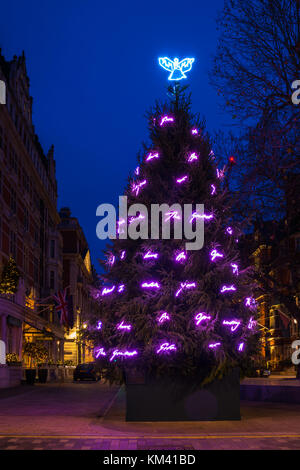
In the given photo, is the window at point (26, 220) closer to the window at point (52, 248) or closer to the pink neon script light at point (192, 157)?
the window at point (52, 248)

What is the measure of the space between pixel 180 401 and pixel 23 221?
36.2 m

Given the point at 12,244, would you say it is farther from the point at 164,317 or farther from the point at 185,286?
the point at 164,317

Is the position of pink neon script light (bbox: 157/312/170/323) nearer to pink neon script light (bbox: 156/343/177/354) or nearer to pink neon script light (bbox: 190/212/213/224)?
pink neon script light (bbox: 156/343/177/354)

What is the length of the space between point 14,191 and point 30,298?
10.8 metres

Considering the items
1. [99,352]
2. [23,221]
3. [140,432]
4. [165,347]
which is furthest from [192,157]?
[23,221]

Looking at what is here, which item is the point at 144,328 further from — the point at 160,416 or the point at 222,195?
the point at 222,195

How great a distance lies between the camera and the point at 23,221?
1884 inches

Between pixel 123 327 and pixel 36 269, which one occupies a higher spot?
pixel 36 269

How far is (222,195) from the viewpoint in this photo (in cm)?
1429

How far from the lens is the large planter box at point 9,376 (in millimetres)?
33750

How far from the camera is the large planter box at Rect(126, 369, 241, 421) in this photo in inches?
530

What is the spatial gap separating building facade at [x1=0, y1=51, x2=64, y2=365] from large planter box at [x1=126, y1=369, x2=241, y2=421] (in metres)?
22.7

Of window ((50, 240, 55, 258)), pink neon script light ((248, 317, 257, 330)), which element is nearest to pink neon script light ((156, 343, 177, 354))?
pink neon script light ((248, 317, 257, 330))

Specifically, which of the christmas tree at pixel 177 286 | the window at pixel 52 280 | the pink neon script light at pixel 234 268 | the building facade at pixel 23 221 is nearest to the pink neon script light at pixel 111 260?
the christmas tree at pixel 177 286
